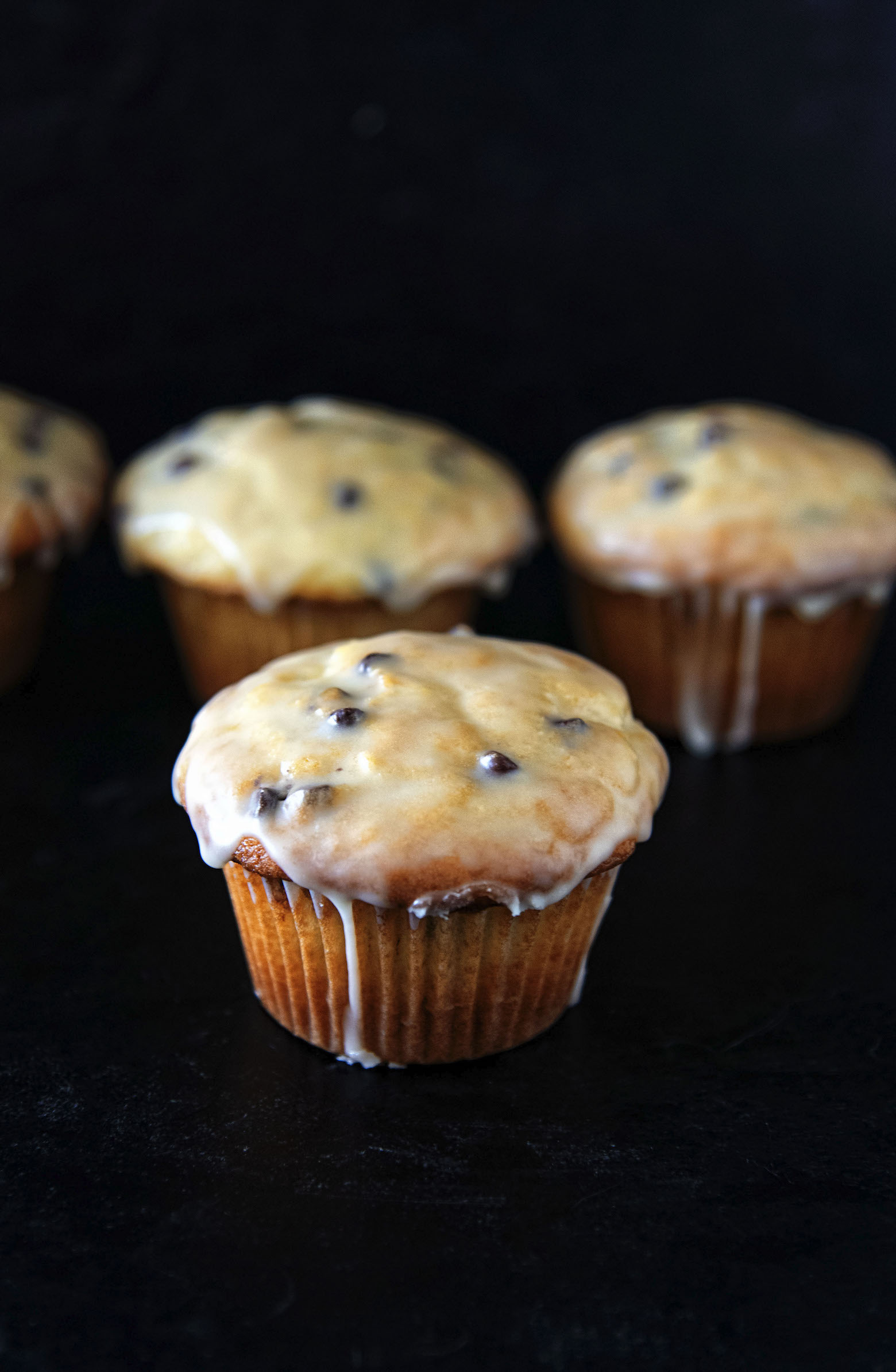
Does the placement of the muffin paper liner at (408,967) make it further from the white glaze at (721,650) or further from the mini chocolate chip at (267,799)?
the white glaze at (721,650)

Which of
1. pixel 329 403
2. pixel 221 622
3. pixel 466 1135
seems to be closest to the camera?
pixel 466 1135

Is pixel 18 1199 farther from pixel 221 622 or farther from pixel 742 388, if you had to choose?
pixel 742 388

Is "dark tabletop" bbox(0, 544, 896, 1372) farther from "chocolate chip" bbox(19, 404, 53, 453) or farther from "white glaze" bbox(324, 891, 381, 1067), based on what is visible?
"chocolate chip" bbox(19, 404, 53, 453)

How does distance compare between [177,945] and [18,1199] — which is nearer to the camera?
[18,1199]

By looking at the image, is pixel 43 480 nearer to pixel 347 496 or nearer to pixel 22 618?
pixel 22 618

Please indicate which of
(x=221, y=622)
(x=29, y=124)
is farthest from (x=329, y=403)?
(x=29, y=124)

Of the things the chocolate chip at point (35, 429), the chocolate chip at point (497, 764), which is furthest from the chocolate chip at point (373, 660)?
the chocolate chip at point (35, 429)

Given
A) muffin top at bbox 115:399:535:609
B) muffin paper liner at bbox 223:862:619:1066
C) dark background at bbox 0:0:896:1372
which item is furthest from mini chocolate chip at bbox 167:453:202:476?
muffin paper liner at bbox 223:862:619:1066
